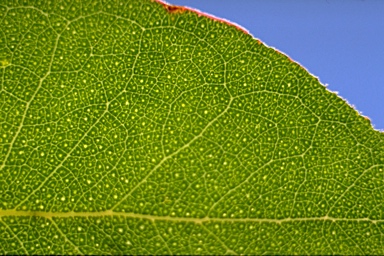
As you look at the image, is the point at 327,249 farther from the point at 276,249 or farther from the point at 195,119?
the point at 195,119

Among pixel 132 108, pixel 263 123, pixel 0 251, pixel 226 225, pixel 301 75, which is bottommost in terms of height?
pixel 0 251

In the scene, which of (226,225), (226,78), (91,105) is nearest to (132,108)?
(91,105)

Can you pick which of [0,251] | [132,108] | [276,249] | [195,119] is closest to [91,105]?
[132,108]

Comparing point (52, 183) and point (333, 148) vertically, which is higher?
point (333, 148)

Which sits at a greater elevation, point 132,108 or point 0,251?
point 132,108

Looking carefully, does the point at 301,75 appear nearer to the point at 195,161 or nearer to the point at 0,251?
the point at 195,161

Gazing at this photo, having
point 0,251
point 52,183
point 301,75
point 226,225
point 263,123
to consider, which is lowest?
point 0,251
